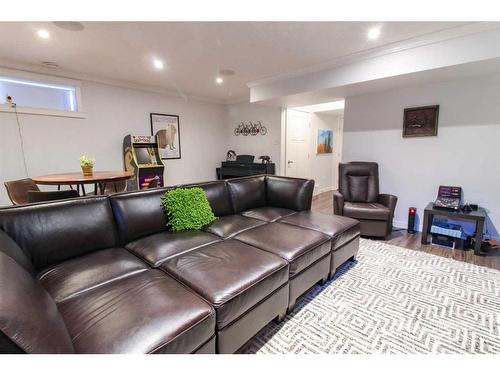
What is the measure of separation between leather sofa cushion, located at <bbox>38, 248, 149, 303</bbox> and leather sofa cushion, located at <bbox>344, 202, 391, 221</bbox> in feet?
8.51

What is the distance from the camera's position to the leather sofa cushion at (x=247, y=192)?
2.65 meters

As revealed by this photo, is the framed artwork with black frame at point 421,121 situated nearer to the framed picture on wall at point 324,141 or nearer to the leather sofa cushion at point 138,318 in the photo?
the framed picture on wall at point 324,141

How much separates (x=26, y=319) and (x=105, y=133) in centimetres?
432

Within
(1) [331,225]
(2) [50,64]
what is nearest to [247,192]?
(1) [331,225]

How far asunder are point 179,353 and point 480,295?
2345 mm

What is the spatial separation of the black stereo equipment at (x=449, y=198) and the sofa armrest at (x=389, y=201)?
1.43 feet

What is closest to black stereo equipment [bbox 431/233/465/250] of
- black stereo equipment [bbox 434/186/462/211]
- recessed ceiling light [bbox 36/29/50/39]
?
black stereo equipment [bbox 434/186/462/211]

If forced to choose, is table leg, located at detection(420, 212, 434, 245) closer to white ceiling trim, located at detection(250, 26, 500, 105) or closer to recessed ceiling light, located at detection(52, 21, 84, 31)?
white ceiling trim, located at detection(250, 26, 500, 105)

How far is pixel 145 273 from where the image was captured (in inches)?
53.6

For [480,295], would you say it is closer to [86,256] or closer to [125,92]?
[86,256]

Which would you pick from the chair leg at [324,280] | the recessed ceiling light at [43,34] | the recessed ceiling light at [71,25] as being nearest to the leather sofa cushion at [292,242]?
the chair leg at [324,280]

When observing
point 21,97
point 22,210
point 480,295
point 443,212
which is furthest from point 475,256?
point 21,97
